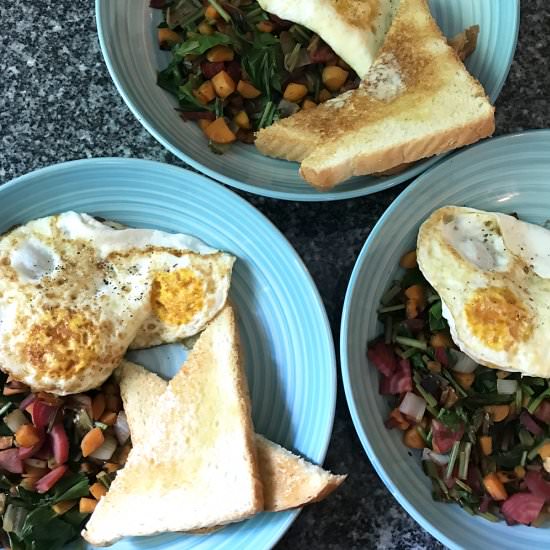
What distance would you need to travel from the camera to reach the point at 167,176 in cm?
249

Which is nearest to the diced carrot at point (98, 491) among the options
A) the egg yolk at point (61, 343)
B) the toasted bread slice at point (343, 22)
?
the egg yolk at point (61, 343)

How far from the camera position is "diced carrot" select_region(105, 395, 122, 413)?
2525mm

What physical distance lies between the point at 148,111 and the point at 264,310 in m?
0.81

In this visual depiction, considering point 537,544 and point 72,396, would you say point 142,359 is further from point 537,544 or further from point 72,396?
point 537,544

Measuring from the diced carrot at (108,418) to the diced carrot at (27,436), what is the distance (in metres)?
0.22

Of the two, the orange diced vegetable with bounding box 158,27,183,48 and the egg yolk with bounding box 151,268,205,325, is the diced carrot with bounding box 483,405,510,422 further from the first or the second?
the orange diced vegetable with bounding box 158,27,183,48

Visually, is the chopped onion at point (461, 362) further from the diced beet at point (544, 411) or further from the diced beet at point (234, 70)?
the diced beet at point (234, 70)

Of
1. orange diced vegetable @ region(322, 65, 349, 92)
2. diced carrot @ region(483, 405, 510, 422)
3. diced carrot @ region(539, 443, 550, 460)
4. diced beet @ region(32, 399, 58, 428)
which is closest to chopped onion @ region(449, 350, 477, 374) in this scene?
diced carrot @ region(483, 405, 510, 422)

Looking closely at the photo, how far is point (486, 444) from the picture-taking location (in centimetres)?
255

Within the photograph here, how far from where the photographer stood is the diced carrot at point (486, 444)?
2.55 metres

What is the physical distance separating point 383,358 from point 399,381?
11 centimetres

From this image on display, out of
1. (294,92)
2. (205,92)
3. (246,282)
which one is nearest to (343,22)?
(294,92)

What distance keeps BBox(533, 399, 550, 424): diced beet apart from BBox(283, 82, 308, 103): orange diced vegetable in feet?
4.61

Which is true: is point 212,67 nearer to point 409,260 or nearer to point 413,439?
point 409,260
